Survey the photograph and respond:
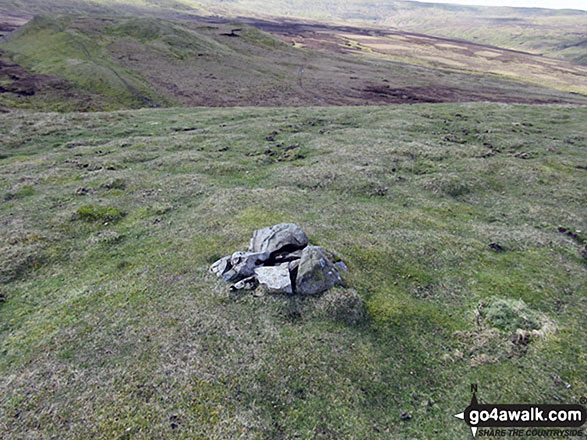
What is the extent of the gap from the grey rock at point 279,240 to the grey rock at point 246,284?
2173 millimetres

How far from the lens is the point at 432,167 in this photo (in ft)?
129

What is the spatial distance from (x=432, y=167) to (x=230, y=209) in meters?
25.3

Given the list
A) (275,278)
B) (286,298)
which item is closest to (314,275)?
(286,298)

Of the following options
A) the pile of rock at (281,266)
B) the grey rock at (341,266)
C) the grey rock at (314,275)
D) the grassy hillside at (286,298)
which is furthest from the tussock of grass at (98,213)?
the grey rock at (341,266)

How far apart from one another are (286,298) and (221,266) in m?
4.99

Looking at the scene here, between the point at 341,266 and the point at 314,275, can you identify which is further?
the point at 341,266

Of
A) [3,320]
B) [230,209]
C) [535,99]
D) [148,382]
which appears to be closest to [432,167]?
[230,209]

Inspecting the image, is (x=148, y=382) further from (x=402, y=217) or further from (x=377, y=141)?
(x=377, y=141)

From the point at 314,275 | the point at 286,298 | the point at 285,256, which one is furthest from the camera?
the point at 285,256

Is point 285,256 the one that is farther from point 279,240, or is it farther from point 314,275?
point 314,275

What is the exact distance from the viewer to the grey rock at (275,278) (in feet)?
59.2

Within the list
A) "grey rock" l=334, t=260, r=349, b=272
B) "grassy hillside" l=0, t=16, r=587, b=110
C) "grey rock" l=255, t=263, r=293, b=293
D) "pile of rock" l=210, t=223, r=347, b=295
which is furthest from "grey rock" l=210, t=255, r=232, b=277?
"grassy hillside" l=0, t=16, r=587, b=110

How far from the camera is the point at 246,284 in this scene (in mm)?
18672

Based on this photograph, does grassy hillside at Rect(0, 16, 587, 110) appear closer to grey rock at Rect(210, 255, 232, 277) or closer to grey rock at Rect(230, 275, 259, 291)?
grey rock at Rect(210, 255, 232, 277)
